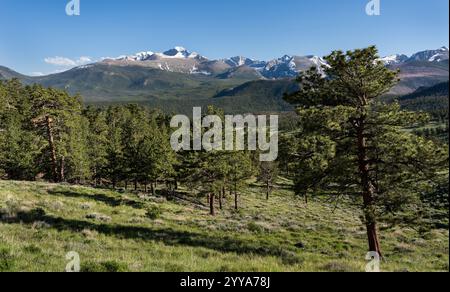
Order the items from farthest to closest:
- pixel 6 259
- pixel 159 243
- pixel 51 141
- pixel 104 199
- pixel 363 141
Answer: pixel 51 141 → pixel 104 199 → pixel 363 141 → pixel 159 243 → pixel 6 259

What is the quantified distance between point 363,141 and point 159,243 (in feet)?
38.1

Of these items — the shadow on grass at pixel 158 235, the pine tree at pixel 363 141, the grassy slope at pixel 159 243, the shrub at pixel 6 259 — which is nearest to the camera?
the shrub at pixel 6 259

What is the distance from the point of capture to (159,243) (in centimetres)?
1652

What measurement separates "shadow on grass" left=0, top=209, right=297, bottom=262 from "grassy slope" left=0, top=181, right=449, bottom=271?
0.14 feet

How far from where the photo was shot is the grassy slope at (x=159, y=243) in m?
11.3

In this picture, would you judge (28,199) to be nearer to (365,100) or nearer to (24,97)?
(365,100)

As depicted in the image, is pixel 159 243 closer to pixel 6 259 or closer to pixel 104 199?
pixel 6 259

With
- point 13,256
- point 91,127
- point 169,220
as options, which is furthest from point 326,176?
point 91,127

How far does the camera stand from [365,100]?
59.2 ft

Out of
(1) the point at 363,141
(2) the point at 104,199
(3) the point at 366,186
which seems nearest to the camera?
(3) the point at 366,186

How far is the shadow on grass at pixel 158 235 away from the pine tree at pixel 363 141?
4.24m

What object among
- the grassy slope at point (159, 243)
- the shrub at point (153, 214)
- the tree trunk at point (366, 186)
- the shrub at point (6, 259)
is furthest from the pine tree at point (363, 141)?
the shrub at point (6, 259)

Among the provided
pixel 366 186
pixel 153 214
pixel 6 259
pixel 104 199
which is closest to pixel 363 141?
pixel 366 186

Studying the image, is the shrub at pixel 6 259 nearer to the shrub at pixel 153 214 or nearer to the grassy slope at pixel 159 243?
the grassy slope at pixel 159 243
